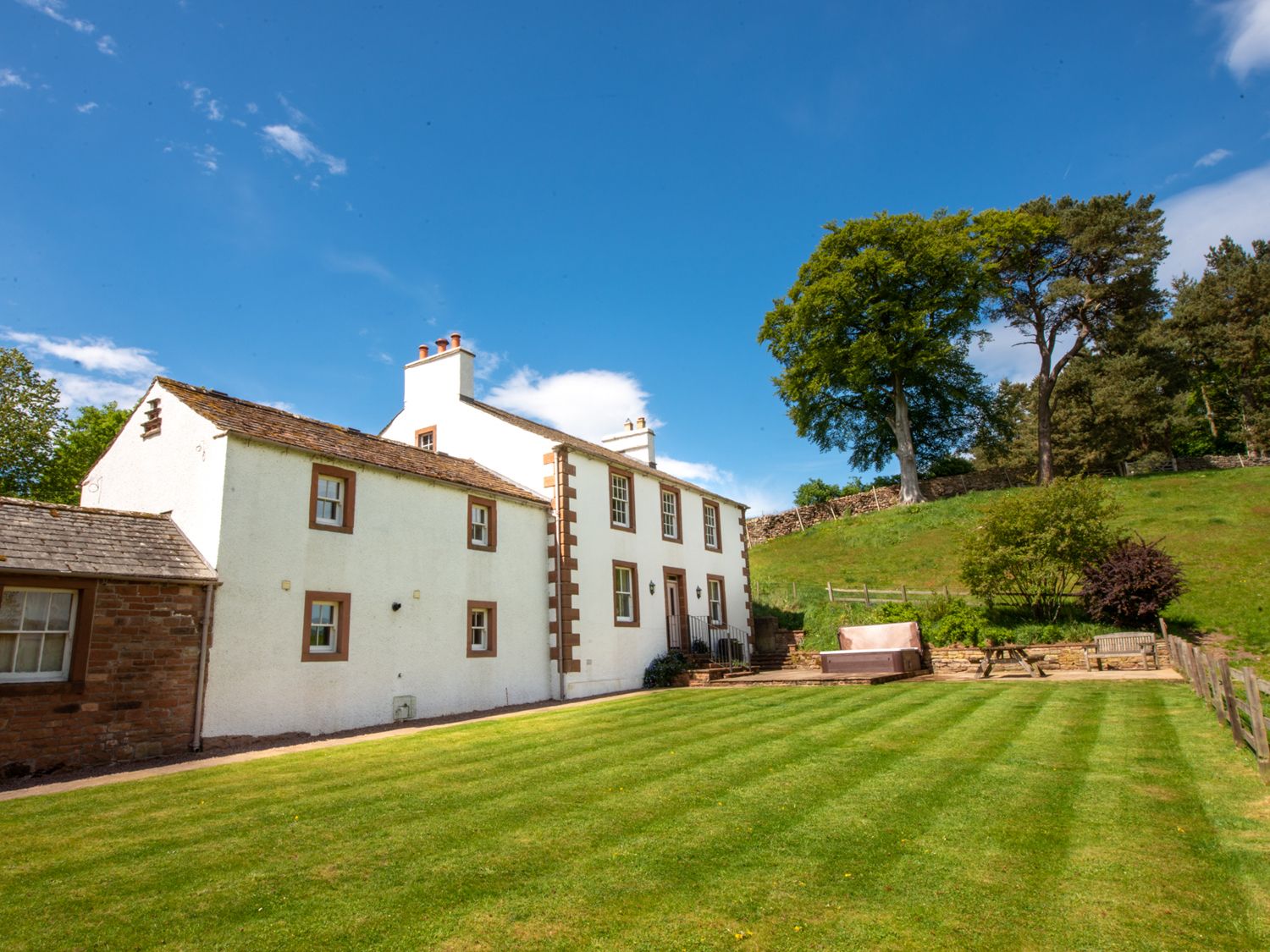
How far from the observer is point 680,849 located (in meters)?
5.67

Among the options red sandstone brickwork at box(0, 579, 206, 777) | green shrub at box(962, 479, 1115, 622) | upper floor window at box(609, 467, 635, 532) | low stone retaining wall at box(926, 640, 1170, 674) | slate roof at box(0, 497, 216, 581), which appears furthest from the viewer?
green shrub at box(962, 479, 1115, 622)

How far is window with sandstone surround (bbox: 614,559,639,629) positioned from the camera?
2116 cm

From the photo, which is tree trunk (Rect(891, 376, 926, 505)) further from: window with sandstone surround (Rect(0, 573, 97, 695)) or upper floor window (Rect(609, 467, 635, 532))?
window with sandstone surround (Rect(0, 573, 97, 695))

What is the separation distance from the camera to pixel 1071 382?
1812 inches

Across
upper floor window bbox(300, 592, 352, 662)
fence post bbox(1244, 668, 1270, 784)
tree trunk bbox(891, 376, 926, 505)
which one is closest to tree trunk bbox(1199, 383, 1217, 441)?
tree trunk bbox(891, 376, 926, 505)

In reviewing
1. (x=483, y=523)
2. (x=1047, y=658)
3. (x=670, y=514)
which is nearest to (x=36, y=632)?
(x=483, y=523)

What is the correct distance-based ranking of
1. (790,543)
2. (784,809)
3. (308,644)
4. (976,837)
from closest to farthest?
(976,837)
(784,809)
(308,644)
(790,543)

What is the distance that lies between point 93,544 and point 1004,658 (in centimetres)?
2053

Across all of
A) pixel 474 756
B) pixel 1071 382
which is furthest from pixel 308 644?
pixel 1071 382

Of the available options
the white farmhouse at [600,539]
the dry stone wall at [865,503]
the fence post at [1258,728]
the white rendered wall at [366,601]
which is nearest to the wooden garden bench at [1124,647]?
the white farmhouse at [600,539]

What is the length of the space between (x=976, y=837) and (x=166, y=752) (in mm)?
11216

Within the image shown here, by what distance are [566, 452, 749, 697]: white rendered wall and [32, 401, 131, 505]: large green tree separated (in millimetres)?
19684

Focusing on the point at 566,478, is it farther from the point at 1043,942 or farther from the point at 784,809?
the point at 1043,942

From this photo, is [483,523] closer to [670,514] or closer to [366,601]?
[366,601]
